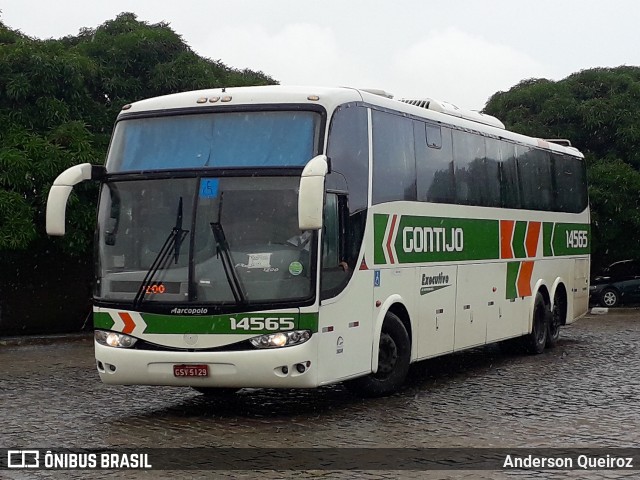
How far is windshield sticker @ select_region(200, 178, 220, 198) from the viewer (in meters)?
11.8

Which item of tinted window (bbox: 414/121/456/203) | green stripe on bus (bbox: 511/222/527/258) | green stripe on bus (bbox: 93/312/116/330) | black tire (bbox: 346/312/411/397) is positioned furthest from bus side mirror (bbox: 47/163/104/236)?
green stripe on bus (bbox: 511/222/527/258)

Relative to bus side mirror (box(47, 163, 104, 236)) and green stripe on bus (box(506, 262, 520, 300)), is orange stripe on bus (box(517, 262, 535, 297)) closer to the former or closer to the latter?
green stripe on bus (box(506, 262, 520, 300))

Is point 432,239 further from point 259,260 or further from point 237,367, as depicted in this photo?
point 237,367

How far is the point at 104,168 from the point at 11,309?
13.7m

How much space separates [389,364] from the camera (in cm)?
1346

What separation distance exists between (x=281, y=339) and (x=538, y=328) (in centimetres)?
887

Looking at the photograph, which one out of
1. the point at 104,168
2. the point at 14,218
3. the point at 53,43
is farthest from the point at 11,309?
the point at 104,168

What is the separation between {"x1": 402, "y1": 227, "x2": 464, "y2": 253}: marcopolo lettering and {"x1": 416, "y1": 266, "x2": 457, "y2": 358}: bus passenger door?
26cm

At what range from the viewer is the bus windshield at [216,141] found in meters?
11.8

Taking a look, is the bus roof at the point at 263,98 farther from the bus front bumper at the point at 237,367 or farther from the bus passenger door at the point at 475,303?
the bus passenger door at the point at 475,303

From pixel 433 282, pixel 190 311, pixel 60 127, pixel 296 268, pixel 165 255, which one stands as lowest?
pixel 190 311

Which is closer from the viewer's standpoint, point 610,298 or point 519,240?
point 519,240

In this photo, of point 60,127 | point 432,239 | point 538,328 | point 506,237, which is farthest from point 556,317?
point 60,127

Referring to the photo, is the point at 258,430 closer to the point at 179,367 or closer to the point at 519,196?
the point at 179,367
